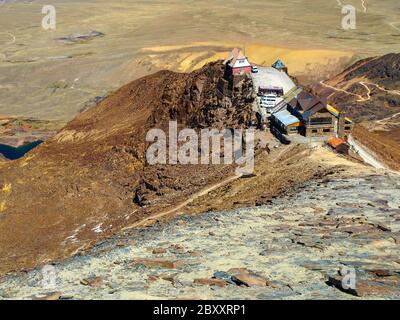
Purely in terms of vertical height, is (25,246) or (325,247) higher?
(325,247)

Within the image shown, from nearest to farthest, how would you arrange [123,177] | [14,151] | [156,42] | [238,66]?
[238,66], [123,177], [14,151], [156,42]

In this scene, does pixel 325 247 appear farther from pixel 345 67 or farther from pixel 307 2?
pixel 307 2

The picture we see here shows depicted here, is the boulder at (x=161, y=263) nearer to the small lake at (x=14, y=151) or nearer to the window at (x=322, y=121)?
the window at (x=322, y=121)

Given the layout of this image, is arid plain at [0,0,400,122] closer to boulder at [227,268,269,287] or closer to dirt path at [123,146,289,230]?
dirt path at [123,146,289,230]

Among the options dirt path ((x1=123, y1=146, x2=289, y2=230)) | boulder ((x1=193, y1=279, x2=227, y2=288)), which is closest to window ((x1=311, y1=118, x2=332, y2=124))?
dirt path ((x1=123, y1=146, x2=289, y2=230))

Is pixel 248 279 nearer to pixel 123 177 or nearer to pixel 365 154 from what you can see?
pixel 365 154

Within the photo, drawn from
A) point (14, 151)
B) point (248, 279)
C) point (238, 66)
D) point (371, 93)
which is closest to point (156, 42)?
point (371, 93)
